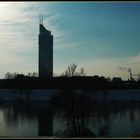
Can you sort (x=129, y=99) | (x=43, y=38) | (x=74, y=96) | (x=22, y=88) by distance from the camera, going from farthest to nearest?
1. (x=43, y=38)
2. (x=129, y=99)
3. (x=22, y=88)
4. (x=74, y=96)

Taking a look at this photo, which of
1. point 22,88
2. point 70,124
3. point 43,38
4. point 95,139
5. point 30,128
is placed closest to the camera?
point 95,139

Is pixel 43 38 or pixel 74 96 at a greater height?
pixel 43 38

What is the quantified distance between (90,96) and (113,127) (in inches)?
83.5

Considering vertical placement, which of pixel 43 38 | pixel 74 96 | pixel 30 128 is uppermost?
pixel 43 38

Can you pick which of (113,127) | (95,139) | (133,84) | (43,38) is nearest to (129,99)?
(133,84)

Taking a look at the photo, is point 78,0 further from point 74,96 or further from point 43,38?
point 43,38

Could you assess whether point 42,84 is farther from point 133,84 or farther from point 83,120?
point 83,120

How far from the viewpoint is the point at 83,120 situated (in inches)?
687

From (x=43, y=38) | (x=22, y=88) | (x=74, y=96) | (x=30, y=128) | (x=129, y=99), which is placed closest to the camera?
(x=74, y=96)

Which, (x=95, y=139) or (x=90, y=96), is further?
(x=90, y=96)

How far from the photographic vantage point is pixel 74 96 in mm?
19656

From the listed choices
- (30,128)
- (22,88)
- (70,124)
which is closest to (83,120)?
(70,124)

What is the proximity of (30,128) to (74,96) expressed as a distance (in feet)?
10.7

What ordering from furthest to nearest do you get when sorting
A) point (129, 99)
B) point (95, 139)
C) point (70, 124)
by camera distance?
point (129, 99), point (70, 124), point (95, 139)
